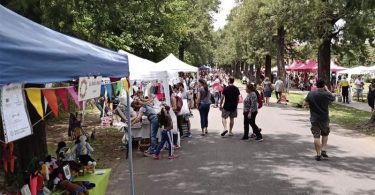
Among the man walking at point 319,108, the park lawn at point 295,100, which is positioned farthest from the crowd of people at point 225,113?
the park lawn at point 295,100

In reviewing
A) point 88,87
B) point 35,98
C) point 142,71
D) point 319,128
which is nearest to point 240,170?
point 319,128

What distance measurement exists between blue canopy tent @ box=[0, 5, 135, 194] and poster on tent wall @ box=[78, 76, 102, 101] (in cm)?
8

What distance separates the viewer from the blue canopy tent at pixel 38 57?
3613mm

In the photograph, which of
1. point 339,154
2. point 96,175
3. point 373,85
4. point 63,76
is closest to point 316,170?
point 339,154

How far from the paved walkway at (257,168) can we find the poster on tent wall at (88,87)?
3.06 meters

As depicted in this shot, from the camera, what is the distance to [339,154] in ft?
38.1

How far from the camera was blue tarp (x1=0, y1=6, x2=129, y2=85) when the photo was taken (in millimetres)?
3613

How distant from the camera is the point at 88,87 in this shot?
5.34m

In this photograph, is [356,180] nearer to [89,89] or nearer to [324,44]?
[89,89]

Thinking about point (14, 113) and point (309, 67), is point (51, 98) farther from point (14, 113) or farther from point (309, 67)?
point (309, 67)

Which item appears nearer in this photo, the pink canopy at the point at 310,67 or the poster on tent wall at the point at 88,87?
the poster on tent wall at the point at 88,87

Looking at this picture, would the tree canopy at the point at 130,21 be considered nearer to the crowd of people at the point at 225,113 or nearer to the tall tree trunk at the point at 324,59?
the crowd of people at the point at 225,113

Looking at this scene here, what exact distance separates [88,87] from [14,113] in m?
1.60

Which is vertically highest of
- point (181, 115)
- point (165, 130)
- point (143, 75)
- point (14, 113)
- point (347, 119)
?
point (143, 75)
